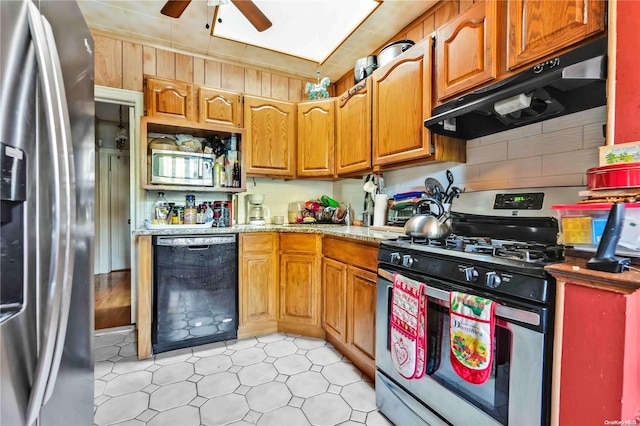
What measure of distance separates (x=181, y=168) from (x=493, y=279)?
2.34 m

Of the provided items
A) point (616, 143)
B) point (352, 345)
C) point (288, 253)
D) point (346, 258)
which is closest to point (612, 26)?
point (616, 143)

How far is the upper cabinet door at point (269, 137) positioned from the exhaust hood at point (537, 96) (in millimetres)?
1496

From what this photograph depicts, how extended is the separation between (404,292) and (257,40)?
2.44m

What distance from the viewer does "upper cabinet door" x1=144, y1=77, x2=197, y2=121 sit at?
2.48 metres

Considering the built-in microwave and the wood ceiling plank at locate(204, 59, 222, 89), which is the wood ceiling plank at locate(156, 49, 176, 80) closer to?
the wood ceiling plank at locate(204, 59, 222, 89)

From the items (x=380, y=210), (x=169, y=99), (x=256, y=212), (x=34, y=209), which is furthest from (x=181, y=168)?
(x=34, y=209)

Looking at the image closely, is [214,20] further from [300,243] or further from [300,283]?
[300,283]

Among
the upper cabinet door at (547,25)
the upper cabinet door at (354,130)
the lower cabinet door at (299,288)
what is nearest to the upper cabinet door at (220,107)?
the upper cabinet door at (354,130)

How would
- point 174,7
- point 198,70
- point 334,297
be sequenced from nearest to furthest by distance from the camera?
1. point 174,7
2. point 334,297
3. point 198,70

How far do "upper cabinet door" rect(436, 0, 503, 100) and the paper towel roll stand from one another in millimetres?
940

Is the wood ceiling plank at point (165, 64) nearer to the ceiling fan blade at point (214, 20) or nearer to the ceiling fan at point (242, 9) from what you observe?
the ceiling fan blade at point (214, 20)

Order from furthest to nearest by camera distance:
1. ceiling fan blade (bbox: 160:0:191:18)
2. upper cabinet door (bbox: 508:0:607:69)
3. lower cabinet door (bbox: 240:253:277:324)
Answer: lower cabinet door (bbox: 240:253:277:324) < ceiling fan blade (bbox: 160:0:191:18) < upper cabinet door (bbox: 508:0:607:69)

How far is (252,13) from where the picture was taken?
1899 mm

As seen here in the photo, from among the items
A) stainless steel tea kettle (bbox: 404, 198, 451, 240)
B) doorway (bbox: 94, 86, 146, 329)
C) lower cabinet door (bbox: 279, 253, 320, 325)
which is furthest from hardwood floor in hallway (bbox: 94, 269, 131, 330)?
stainless steel tea kettle (bbox: 404, 198, 451, 240)
